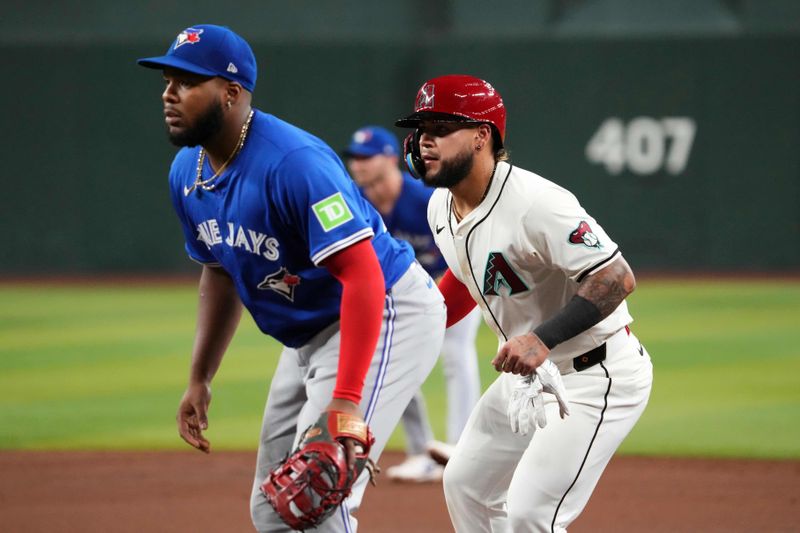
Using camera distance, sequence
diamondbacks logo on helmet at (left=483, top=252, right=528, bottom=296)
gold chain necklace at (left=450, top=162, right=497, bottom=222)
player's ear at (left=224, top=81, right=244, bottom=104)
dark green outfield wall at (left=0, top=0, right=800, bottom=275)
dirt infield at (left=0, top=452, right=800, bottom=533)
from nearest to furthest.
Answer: player's ear at (left=224, top=81, right=244, bottom=104) → diamondbacks logo on helmet at (left=483, top=252, right=528, bottom=296) → gold chain necklace at (left=450, top=162, right=497, bottom=222) → dirt infield at (left=0, top=452, right=800, bottom=533) → dark green outfield wall at (left=0, top=0, right=800, bottom=275)

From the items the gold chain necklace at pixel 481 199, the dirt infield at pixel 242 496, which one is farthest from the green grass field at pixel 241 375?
the gold chain necklace at pixel 481 199

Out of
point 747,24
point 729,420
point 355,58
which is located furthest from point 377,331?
point 747,24

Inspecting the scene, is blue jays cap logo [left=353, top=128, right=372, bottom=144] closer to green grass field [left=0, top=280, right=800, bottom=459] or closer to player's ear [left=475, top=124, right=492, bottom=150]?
green grass field [left=0, top=280, right=800, bottom=459]

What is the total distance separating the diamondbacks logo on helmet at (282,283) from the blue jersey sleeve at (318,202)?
0.56ft

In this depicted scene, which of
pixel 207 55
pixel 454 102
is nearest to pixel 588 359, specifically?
pixel 454 102

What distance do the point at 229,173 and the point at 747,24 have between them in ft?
58.2

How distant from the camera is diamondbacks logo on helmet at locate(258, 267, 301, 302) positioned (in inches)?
145

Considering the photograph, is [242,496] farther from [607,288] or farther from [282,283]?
[607,288]

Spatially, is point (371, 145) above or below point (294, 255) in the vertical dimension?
below

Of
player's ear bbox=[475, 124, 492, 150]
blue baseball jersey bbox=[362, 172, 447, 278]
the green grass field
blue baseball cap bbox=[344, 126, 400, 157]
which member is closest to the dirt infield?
the green grass field

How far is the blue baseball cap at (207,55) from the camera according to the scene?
352cm

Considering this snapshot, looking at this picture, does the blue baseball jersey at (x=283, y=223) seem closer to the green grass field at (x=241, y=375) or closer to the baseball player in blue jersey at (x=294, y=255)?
the baseball player in blue jersey at (x=294, y=255)

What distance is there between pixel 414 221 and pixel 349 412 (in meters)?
4.02

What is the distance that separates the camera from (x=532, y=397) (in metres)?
3.62
